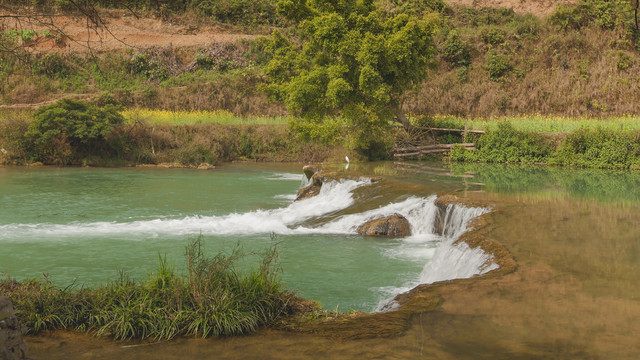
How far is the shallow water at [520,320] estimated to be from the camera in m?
4.42

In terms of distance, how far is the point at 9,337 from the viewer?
3.54 meters

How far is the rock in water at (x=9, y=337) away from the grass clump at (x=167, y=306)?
121cm

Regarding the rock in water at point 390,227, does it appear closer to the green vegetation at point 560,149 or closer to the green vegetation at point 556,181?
the green vegetation at point 556,181

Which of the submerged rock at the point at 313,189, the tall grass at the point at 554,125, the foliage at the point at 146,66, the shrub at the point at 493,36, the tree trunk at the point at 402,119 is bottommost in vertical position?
the submerged rock at the point at 313,189

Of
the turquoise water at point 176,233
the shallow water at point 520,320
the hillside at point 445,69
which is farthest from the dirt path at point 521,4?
the shallow water at point 520,320

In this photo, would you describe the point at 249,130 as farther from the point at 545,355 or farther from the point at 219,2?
Answer: the point at 545,355

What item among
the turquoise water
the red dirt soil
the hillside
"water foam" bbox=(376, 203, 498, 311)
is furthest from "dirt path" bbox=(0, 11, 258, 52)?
"water foam" bbox=(376, 203, 498, 311)

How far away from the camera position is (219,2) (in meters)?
41.8

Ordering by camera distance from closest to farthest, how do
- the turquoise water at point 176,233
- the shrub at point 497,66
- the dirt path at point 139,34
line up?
the turquoise water at point 176,233, the shrub at point 497,66, the dirt path at point 139,34

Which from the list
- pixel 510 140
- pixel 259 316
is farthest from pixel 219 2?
pixel 259 316

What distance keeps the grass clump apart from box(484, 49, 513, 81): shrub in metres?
30.6

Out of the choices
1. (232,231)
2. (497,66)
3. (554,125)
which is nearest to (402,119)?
(554,125)

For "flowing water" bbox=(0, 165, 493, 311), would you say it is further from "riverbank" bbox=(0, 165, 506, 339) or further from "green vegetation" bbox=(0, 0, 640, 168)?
"green vegetation" bbox=(0, 0, 640, 168)

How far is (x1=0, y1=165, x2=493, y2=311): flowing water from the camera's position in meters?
8.24
